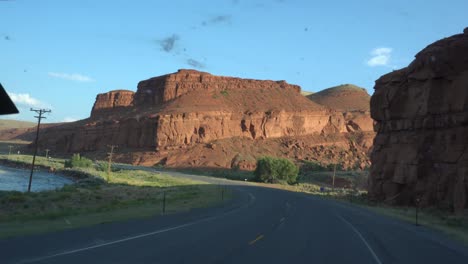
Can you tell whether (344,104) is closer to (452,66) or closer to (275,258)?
(452,66)

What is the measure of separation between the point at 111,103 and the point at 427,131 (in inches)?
5565

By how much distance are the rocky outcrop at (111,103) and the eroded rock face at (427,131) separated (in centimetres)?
12602

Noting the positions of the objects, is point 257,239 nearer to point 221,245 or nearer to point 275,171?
point 221,245

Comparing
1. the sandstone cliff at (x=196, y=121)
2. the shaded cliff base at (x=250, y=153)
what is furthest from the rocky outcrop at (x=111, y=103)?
the shaded cliff base at (x=250, y=153)

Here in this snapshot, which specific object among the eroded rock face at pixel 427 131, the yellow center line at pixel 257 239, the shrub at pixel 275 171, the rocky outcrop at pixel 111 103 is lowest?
the yellow center line at pixel 257 239

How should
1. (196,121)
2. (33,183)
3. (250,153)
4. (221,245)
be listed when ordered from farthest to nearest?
(196,121)
(250,153)
(33,183)
(221,245)

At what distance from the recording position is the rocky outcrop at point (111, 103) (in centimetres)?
16188

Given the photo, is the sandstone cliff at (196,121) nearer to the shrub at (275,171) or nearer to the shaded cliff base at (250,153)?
the shaded cliff base at (250,153)

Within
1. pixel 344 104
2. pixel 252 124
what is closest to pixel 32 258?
pixel 252 124

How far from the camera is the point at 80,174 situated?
7512 centimetres

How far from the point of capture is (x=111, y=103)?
545 ft

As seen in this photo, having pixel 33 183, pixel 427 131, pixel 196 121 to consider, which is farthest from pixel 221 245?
pixel 196 121

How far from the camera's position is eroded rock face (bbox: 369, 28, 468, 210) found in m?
34.1

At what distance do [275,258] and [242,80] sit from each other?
136954mm
